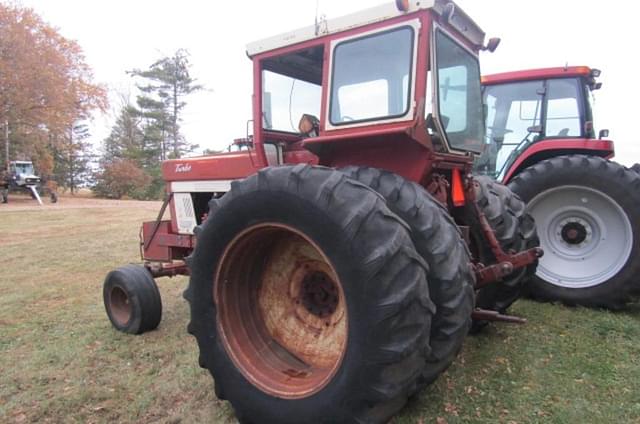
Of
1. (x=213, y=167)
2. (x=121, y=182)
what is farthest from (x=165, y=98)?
(x=213, y=167)

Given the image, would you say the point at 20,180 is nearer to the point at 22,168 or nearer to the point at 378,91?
the point at 22,168

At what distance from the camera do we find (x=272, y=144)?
3.47m

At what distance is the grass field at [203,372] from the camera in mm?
2564

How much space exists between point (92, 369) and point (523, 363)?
119 inches

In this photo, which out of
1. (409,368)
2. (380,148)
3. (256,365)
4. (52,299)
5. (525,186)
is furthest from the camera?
(52,299)

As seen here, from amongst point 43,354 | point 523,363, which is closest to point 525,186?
point 523,363

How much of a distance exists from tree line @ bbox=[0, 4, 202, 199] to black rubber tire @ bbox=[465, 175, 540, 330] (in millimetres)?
26024

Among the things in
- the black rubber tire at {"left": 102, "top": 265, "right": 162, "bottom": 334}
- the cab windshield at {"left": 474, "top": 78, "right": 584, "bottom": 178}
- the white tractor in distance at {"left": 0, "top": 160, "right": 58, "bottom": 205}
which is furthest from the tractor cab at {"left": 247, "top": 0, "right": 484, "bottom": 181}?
the white tractor in distance at {"left": 0, "top": 160, "right": 58, "bottom": 205}

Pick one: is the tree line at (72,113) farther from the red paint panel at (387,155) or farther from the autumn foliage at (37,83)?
the red paint panel at (387,155)

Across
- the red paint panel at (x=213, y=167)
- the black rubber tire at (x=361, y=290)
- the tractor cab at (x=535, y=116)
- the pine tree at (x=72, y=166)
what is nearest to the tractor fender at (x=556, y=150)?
the tractor cab at (x=535, y=116)

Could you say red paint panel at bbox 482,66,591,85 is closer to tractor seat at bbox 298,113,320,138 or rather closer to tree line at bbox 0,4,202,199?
tractor seat at bbox 298,113,320,138

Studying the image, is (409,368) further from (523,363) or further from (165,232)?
(165,232)

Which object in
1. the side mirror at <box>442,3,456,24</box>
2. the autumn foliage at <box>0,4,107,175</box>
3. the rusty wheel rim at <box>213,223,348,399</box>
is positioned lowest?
the rusty wheel rim at <box>213,223,348,399</box>

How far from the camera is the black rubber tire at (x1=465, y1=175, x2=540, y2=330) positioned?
3303mm
